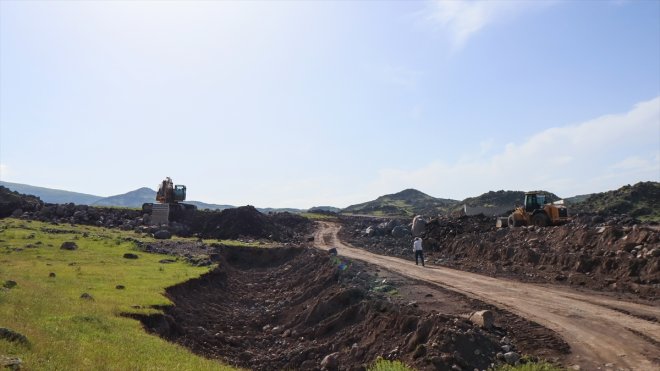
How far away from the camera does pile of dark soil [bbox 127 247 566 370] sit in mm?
A: 14180

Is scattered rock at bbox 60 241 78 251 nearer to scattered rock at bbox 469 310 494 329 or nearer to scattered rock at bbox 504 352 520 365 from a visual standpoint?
scattered rock at bbox 469 310 494 329

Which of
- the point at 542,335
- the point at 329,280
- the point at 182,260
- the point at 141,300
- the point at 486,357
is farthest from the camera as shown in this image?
the point at 182,260

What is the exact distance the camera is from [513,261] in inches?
1366

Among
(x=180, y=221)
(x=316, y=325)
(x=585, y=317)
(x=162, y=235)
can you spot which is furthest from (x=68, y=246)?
Result: (x=585, y=317)

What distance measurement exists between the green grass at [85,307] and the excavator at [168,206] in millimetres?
31893

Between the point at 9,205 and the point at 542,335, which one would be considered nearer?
the point at 542,335

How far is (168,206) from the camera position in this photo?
73125 millimetres

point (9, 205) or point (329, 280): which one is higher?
point (9, 205)

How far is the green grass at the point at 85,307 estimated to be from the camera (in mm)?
12453

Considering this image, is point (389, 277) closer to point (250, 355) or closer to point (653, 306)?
point (250, 355)

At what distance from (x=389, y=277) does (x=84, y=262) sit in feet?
69.4

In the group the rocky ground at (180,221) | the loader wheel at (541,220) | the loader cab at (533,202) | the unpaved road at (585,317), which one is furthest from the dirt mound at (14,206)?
the loader wheel at (541,220)

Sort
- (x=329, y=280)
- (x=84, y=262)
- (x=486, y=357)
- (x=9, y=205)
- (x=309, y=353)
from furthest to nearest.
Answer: (x=9, y=205), (x=84, y=262), (x=329, y=280), (x=309, y=353), (x=486, y=357)

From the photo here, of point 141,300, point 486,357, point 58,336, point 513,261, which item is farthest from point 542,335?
point 513,261
